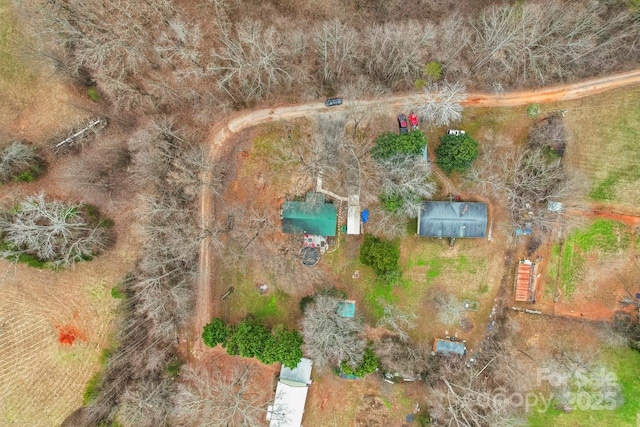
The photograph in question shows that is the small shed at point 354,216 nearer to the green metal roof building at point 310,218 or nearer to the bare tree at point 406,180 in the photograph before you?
the green metal roof building at point 310,218

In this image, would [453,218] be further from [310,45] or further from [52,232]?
[52,232]

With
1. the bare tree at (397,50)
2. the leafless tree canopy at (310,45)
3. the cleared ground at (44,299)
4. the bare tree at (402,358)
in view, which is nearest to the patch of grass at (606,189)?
the leafless tree canopy at (310,45)

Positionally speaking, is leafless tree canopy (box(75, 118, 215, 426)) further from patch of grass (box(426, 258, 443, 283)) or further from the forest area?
patch of grass (box(426, 258, 443, 283))

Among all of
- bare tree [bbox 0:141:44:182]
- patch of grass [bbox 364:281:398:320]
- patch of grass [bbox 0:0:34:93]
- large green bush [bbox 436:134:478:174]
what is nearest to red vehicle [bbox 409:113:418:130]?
large green bush [bbox 436:134:478:174]

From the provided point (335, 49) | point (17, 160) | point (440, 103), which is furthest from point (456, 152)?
point (17, 160)

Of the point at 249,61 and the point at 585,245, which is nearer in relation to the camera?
the point at 249,61
